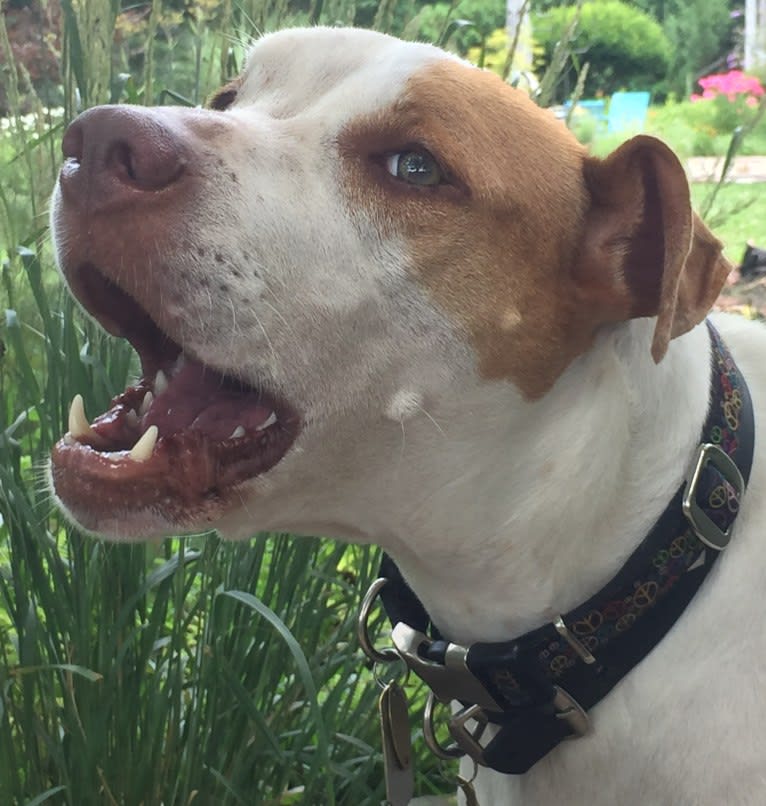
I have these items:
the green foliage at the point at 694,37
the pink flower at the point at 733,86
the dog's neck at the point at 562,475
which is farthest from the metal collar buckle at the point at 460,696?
the green foliage at the point at 694,37

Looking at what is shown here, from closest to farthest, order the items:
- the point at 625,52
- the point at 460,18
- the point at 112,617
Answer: the point at 112,617 → the point at 460,18 → the point at 625,52

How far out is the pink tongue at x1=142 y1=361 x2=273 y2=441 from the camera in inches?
61.5

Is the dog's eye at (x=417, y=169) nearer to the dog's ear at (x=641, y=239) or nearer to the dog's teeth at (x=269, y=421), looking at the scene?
the dog's ear at (x=641, y=239)

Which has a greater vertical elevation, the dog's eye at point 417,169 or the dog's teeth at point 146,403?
the dog's eye at point 417,169

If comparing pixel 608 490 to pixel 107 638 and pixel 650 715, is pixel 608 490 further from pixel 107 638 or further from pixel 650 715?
pixel 107 638

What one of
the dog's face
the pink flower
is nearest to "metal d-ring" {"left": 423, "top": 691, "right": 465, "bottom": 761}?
the dog's face

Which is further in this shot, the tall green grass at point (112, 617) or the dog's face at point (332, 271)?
the tall green grass at point (112, 617)

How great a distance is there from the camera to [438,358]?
161 centimetres

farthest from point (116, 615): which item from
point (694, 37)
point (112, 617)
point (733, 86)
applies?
point (694, 37)

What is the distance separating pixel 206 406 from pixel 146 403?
3.7 inches

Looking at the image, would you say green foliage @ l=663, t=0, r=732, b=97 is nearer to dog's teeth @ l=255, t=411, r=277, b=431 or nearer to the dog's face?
the dog's face

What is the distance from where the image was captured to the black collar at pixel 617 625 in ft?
5.24

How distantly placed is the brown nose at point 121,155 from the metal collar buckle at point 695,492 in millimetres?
809

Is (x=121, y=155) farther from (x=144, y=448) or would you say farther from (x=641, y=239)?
(x=641, y=239)
